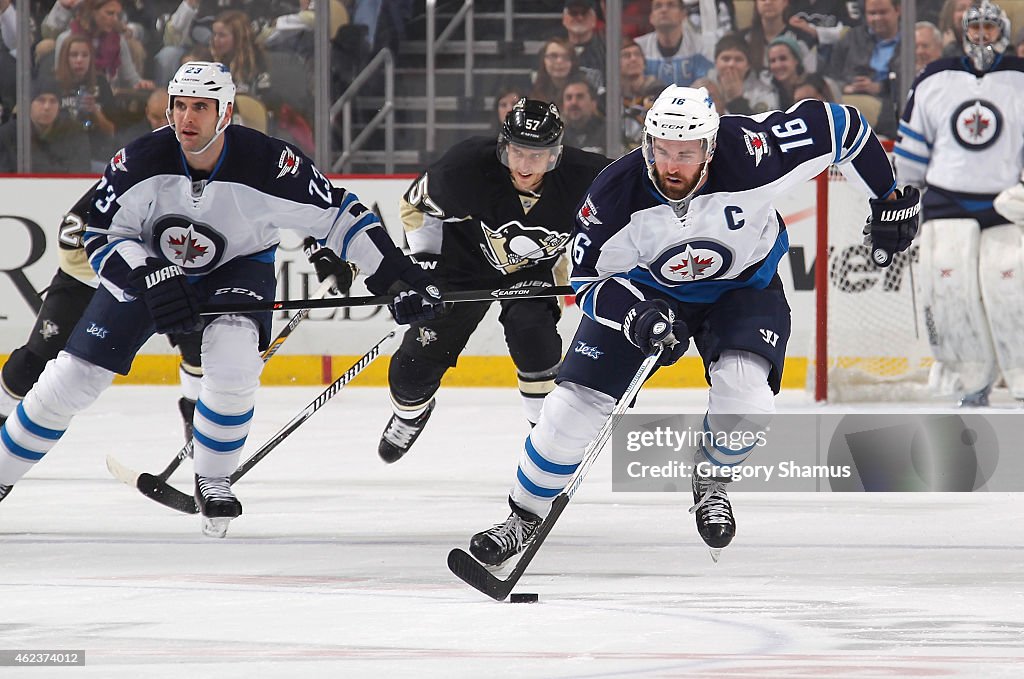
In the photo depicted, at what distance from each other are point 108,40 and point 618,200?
4.86m

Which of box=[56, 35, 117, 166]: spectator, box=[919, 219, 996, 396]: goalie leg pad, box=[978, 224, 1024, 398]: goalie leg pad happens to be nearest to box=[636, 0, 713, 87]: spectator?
box=[919, 219, 996, 396]: goalie leg pad

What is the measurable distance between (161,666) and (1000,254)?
15.2 feet

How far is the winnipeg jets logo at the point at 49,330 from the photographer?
4910 mm

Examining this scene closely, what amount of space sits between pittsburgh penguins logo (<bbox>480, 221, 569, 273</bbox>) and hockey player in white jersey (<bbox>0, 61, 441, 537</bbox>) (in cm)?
64

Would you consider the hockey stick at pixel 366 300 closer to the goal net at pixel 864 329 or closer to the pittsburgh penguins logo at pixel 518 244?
the pittsburgh penguins logo at pixel 518 244

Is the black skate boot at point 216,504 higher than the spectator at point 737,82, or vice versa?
the spectator at point 737,82

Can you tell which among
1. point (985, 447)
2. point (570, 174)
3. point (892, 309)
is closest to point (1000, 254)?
point (892, 309)

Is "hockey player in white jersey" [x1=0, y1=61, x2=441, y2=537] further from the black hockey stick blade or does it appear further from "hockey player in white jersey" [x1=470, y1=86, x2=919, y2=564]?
the black hockey stick blade

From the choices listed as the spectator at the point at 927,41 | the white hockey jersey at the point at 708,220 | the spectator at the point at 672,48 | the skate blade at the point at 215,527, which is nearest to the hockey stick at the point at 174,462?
the skate blade at the point at 215,527

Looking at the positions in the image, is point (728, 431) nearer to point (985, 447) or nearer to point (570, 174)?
point (570, 174)

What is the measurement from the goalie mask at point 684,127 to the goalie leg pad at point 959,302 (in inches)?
131

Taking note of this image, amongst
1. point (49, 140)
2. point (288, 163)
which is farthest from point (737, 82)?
point (288, 163)

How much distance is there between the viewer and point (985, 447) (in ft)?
17.3

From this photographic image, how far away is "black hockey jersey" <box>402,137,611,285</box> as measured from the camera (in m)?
4.53
